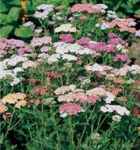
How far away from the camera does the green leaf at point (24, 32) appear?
7.22 m

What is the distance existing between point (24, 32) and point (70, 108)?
241 centimetres

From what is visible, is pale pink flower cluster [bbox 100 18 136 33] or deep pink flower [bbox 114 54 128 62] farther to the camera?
pale pink flower cluster [bbox 100 18 136 33]

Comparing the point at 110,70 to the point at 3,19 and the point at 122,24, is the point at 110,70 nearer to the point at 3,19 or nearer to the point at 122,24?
the point at 122,24

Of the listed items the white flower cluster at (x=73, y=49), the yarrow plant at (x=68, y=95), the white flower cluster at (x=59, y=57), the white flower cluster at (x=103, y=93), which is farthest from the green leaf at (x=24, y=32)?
the white flower cluster at (x=103, y=93)

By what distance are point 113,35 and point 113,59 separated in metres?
0.45

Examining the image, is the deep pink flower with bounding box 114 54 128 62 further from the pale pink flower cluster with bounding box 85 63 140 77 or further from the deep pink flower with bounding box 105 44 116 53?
the pale pink flower cluster with bounding box 85 63 140 77

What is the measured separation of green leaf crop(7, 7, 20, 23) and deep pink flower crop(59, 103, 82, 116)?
2.45 metres

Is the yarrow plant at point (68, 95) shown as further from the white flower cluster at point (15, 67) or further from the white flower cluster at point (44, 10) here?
the white flower cluster at point (44, 10)

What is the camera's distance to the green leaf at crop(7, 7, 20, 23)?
729 centimetres

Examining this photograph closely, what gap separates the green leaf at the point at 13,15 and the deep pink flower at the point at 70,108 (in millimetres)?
2447

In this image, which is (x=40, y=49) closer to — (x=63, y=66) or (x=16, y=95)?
(x=63, y=66)

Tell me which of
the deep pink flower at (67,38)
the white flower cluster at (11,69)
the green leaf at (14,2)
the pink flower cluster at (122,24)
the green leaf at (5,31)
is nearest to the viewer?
the white flower cluster at (11,69)

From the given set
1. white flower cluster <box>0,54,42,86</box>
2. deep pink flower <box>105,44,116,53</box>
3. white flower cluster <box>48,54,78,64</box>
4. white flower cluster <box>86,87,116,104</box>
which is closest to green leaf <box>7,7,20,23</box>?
white flower cluster <box>0,54,42,86</box>

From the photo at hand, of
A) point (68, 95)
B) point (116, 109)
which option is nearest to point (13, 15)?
point (68, 95)
